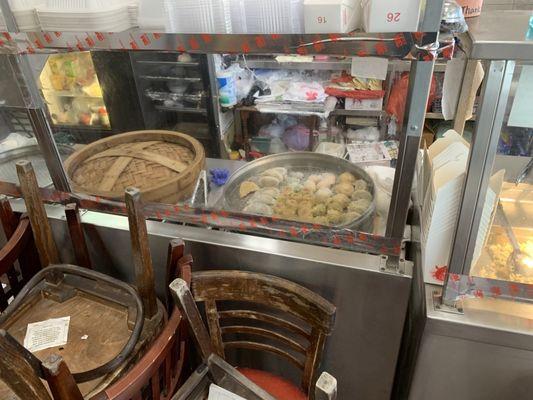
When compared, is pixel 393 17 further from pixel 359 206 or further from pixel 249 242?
pixel 249 242

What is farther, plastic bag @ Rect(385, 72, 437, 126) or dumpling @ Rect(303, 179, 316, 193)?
dumpling @ Rect(303, 179, 316, 193)

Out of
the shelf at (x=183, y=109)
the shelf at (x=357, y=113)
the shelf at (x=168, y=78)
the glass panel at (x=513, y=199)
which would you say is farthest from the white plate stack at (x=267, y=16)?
the shelf at (x=168, y=78)

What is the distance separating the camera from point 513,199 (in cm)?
126

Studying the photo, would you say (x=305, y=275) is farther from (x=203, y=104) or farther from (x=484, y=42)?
(x=203, y=104)

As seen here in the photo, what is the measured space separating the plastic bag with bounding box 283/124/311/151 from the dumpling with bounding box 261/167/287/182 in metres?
0.11

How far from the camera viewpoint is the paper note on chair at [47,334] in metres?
1.21

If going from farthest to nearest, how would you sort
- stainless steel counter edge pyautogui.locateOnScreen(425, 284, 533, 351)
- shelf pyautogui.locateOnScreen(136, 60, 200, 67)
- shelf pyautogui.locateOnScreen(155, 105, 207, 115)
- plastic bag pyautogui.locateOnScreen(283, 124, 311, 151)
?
shelf pyautogui.locateOnScreen(155, 105, 207, 115) → shelf pyautogui.locateOnScreen(136, 60, 200, 67) → plastic bag pyautogui.locateOnScreen(283, 124, 311, 151) → stainless steel counter edge pyautogui.locateOnScreen(425, 284, 533, 351)

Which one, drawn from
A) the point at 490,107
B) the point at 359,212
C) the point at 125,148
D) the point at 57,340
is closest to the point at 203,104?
the point at 125,148

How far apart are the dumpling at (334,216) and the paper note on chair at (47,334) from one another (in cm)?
92

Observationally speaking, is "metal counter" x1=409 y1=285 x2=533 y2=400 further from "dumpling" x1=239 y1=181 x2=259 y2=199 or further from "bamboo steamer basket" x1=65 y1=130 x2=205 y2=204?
"bamboo steamer basket" x1=65 y1=130 x2=205 y2=204

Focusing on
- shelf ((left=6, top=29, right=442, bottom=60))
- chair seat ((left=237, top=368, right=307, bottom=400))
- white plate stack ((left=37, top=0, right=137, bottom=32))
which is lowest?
chair seat ((left=237, top=368, right=307, bottom=400))

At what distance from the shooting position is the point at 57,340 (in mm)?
1219

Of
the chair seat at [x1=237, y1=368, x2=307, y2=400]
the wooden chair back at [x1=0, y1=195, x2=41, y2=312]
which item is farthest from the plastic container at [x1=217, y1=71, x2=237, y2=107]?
the chair seat at [x1=237, y1=368, x2=307, y2=400]

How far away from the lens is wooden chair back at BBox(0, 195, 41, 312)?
1366 mm
